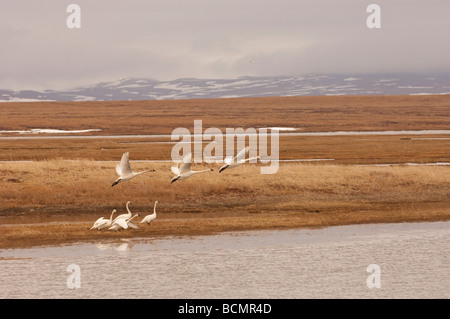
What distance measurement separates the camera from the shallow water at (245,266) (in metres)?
20.0

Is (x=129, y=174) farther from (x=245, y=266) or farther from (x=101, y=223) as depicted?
(x=245, y=266)

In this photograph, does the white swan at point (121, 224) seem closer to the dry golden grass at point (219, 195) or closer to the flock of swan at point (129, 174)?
the flock of swan at point (129, 174)

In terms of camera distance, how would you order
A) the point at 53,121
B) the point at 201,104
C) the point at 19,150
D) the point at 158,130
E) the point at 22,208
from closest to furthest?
the point at 22,208 < the point at 19,150 < the point at 158,130 < the point at 53,121 < the point at 201,104

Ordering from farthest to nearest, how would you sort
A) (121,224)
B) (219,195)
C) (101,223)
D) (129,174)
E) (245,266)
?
1. (219,195)
2. (101,223)
3. (121,224)
4. (129,174)
5. (245,266)

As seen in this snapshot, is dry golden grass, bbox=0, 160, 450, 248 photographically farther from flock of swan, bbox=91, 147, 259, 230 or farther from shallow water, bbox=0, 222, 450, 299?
shallow water, bbox=0, 222, 450, 299

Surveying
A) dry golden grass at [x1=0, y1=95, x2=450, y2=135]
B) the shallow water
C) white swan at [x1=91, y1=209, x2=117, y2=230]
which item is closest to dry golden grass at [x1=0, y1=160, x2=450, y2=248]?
white swan at [x1=91, y1=209, x2=117, y2=230]

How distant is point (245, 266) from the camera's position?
22.6m

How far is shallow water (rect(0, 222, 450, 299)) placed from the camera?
65.5 ft

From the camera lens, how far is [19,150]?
59312mm

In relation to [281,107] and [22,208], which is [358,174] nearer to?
[22,208]

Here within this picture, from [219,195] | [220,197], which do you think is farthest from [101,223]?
[219,195]

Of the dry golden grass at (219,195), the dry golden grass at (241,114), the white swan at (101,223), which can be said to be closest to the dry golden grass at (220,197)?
the dry golden grass at (219,195)
